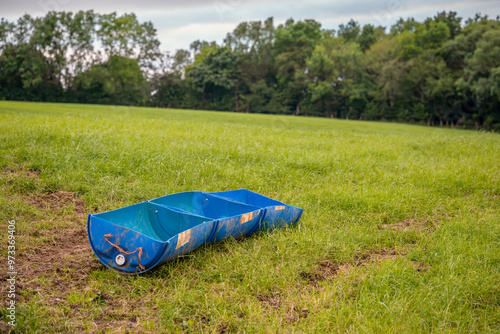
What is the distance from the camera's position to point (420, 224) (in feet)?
21.0

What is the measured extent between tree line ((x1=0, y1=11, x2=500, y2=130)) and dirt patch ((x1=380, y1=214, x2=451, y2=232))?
38.6 meters

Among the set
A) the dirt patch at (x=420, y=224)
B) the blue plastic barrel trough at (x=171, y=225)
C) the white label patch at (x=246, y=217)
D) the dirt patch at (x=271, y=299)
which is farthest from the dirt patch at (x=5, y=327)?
the dirt patch at (x=420, y=224)

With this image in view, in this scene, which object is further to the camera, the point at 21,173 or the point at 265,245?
the point at 21,173

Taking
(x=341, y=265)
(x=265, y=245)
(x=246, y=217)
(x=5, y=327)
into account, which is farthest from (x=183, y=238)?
(x=341, y=265)

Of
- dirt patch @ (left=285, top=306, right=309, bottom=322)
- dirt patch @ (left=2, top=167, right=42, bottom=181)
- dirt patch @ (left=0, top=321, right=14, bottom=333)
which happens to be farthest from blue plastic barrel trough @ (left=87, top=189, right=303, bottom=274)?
dirt patch @ (left=2, top=167, right=42, bottom=181)

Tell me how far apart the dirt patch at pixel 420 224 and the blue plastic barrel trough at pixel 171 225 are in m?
1.60

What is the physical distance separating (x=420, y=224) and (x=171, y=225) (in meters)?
3.96

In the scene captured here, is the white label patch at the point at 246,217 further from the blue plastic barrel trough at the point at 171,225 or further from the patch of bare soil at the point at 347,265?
the patch of bare soil at the point at 347,265

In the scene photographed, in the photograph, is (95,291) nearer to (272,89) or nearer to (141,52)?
(272,89)

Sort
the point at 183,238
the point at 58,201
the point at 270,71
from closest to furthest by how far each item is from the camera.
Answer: the point at 183,238 < the point at 58,201 < the point at 270,71

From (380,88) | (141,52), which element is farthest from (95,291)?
(141,52)

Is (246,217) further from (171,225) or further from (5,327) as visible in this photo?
(5,327)

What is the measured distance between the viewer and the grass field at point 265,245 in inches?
141

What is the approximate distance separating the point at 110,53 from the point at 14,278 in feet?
197
